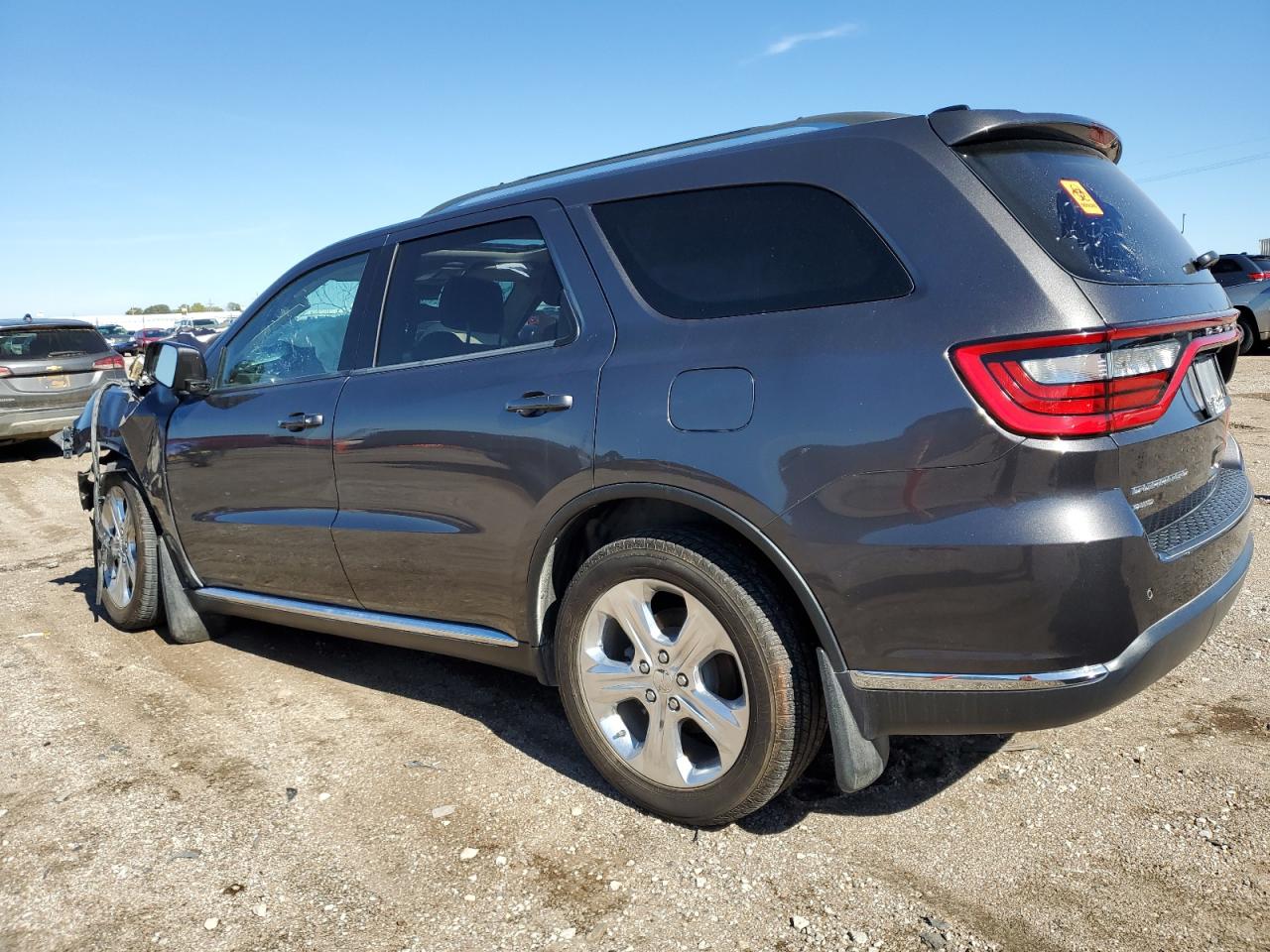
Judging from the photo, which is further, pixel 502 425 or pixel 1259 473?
pixel 1259 473

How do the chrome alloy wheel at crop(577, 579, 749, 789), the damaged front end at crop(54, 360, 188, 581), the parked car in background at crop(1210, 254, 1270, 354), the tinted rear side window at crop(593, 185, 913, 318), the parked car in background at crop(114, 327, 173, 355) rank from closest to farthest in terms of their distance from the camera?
the tinted rear side window at crop(593, 185, 913, 318) < the chrome alloy wheel at crop(577, 579, 749, 789) < the damaged front end at crop(54, 360, 188, 581) < the parked car in background at crop(114, 327, 173, 355) < the parked car in background at crop(1210, 254, 1270, 354)

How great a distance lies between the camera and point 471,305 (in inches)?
134

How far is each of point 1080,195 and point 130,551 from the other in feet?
14.2

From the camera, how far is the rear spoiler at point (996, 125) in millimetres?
2441

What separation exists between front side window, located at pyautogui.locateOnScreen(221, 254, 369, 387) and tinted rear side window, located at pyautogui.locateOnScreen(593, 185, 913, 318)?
131 cm

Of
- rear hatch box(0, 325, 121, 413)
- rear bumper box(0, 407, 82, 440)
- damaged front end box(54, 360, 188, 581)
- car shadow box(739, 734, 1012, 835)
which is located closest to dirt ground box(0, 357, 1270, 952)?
car shadow box(739, 734, 1012, 835)

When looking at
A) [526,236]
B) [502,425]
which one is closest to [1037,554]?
[502,425]

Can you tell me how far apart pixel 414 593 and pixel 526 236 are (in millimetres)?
1264

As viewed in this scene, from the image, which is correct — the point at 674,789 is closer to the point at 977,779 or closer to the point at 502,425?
the point at 977,779

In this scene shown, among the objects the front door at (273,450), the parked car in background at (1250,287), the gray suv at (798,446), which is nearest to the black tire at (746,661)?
the gray suv at (798,446)

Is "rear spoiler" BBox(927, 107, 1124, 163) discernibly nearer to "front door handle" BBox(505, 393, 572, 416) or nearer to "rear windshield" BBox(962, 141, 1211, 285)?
"rear windshield" BBox(962, 141, 1211, 285)

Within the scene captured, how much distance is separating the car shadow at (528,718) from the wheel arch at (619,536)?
1.48 feet

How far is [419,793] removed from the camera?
123 inches

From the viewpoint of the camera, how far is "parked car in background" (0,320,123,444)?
35.8ft
